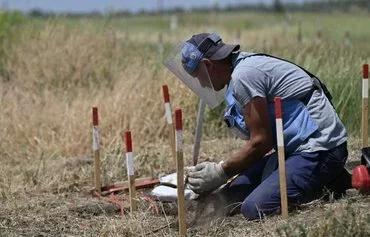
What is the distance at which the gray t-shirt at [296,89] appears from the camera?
19.7 feet

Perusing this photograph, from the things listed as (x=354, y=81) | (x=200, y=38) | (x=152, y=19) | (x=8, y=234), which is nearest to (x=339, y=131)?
(x=200, y=38)

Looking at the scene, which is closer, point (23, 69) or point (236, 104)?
point (236, 104)

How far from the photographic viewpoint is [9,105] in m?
10.5

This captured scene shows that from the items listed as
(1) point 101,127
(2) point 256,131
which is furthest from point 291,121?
(1) point 101,127

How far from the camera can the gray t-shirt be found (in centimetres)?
600

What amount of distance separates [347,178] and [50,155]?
3.87m

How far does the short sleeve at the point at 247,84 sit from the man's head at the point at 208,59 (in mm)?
202

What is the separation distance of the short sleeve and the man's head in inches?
7.9

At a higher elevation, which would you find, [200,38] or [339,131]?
[200,38]

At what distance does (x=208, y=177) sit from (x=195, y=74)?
0.68 metres

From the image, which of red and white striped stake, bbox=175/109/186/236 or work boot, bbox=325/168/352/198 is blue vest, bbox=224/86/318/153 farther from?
red and white striped stake, bbox=175/109/186/236

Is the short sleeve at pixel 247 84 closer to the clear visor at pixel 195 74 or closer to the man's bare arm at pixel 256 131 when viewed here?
the man's bare arm at pixel 256 131

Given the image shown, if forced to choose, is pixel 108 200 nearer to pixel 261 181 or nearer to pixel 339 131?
pixel 261 181

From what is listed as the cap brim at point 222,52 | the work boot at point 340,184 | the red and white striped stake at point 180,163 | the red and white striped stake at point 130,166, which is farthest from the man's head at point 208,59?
the work boot at point 340,184
